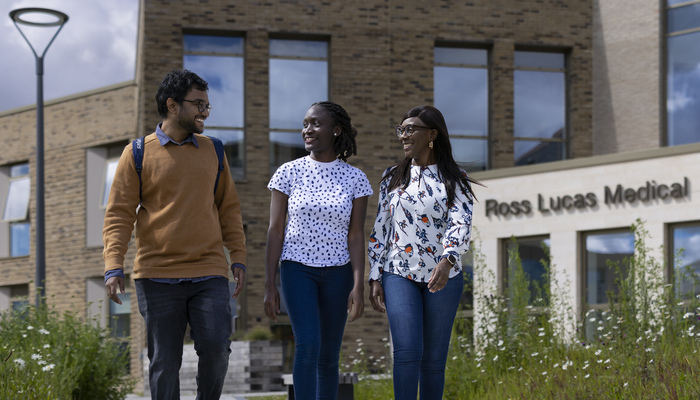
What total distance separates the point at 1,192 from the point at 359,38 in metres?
12.1

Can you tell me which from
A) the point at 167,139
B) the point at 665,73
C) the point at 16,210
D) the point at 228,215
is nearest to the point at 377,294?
the point at 228,215

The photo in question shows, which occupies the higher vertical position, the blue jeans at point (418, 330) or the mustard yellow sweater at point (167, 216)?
the mustard yellow sweater at point (167, 216)

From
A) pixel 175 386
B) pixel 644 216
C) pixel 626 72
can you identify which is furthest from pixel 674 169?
pixel 175 386

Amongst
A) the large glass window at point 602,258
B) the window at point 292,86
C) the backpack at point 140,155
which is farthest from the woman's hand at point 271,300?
the window at point 292,86

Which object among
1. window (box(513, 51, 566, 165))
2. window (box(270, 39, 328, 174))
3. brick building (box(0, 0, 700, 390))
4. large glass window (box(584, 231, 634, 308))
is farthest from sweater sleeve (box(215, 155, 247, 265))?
window (box(513, 51, 566, 165))

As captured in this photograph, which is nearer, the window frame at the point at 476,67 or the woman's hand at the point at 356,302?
the woman's hand at the point at 356,302

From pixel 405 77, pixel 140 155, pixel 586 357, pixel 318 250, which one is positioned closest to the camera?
pixel 140 155

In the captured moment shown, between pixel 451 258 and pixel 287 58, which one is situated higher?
pixel 287 58

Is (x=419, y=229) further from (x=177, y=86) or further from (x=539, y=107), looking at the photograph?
(x=539, y=107)

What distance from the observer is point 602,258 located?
53.3 ft

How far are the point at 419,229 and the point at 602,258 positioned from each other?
1143 cm

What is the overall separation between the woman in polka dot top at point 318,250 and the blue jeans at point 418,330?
212mm

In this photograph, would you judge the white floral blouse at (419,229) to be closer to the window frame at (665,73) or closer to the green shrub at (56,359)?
the green shrub at (56,359)

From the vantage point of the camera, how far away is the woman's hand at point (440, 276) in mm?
5316
